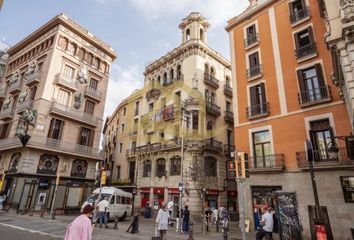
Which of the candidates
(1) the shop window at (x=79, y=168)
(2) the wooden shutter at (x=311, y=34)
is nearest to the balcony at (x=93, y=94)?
(1) the shop window at (x=79, y=168)

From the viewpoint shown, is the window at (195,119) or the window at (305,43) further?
the window at (195,119)

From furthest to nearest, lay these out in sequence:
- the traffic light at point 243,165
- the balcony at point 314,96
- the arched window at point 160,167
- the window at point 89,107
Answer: the window at point 89,107 < the arched window at point 160,167 < the balcony at point 314,96 < the traffic light at point 243,165

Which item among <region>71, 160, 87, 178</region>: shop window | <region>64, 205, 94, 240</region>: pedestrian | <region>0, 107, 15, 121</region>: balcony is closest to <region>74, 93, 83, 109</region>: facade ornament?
<region>71, 160, 87, 178</region>: shop window

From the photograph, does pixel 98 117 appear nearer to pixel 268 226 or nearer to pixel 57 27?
pixel 57 27

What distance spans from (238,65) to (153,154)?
15.7 metres

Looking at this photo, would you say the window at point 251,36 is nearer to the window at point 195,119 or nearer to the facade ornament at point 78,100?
the window at point 195,119

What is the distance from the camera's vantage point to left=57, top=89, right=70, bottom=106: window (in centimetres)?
2764

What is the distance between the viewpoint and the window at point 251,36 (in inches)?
833

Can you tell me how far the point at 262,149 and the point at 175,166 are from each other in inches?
474

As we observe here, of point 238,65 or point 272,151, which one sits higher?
point 238,65

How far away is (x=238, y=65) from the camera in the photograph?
21750mm

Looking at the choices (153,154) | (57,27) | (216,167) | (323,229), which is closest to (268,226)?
(323,229)

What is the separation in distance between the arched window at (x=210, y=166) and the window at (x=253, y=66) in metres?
11.1

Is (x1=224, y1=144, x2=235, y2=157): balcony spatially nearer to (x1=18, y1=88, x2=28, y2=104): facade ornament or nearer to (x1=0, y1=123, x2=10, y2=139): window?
(x1=18, y1=88, x2=28, y2=104): facade ornament
